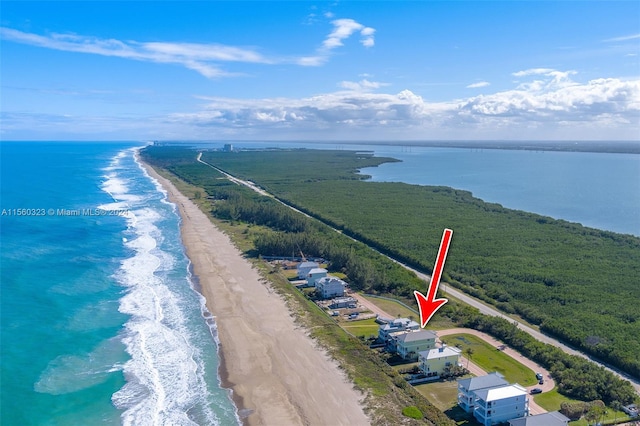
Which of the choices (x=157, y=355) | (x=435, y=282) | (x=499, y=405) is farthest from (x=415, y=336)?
(x=435, y=282)

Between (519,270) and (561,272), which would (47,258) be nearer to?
(519,270)

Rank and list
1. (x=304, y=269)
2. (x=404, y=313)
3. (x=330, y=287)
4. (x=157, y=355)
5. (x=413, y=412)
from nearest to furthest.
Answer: (x=413, y=412) → (x=157, y=355) → (x=404, y=313) → (x=330, y=287) → (x=304, y=269)

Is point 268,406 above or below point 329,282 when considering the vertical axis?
below

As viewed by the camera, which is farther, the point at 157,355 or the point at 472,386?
the point at 157,355

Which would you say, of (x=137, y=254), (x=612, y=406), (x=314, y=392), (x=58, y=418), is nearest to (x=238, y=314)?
(x=314, y=392)

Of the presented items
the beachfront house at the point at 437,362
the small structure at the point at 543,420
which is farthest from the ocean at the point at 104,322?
the small structure at the point at 543,420

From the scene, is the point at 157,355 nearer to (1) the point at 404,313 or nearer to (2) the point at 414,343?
(2) the point at 414,343

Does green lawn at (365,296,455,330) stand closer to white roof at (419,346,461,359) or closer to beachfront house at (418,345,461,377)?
white roof at (419,346,461,359)
